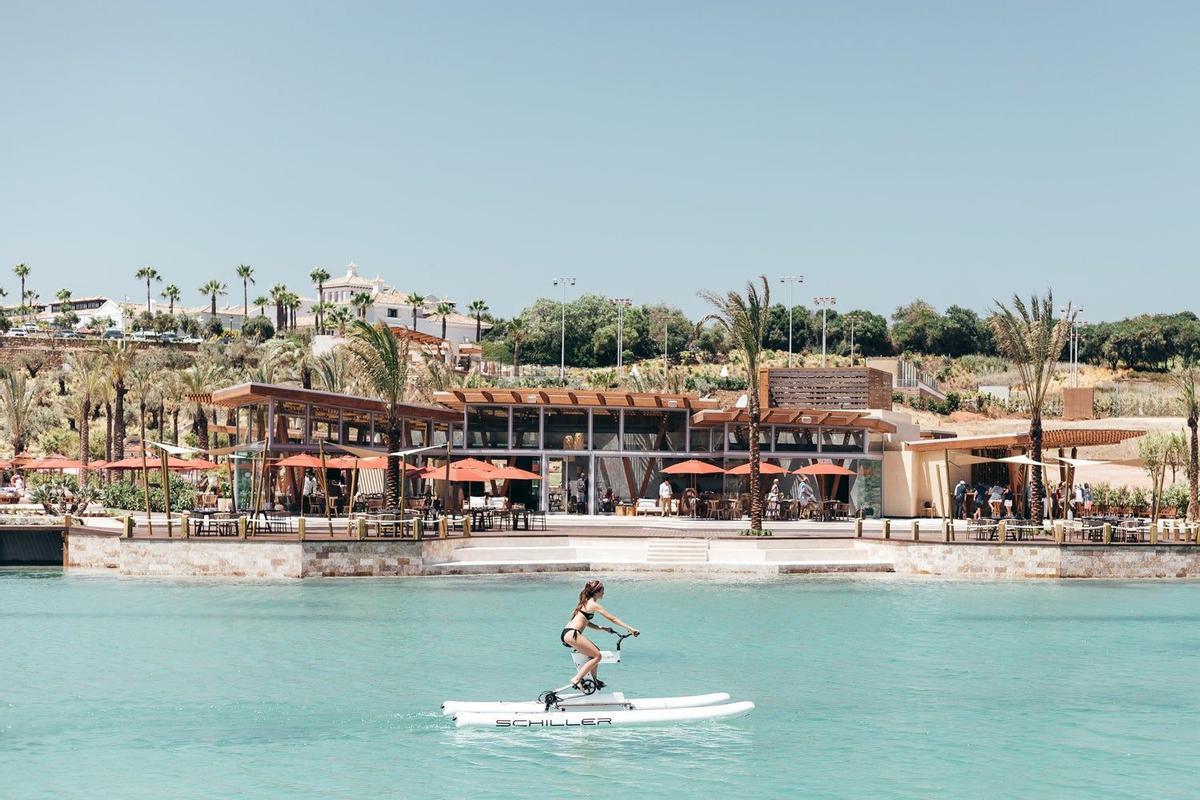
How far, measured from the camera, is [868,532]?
130 feet

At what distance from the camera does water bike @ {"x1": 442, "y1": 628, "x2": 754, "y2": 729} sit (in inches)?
704

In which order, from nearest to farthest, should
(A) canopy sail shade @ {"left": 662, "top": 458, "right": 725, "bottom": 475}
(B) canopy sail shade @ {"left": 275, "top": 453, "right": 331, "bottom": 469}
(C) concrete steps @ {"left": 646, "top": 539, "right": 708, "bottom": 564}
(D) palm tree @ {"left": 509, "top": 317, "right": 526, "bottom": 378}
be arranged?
1. (C) concrete steps @ {"left": 646, "top": 539, "right": 708, "bottom": 564}
2. (B) canopy sail shade @ {"left": 275, "top": 453, "right": 331, "bottom": 469}
3. (A) canopy sail shade @ {"left": 662, "top": 458, "right": 725, "bottom": 475}
4. (D) palm tree @ {"left": 509, "top": 317, "right": 526, "bottom": 378}

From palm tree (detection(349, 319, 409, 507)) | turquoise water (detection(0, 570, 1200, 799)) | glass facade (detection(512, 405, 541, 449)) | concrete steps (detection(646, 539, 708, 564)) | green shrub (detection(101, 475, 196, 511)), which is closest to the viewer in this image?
turquoise water (detection(0, 570, 1200, 799))

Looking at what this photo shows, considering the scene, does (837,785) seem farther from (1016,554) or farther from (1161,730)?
(1016,554)

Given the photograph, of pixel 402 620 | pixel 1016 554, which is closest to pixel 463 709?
pixel 402 620

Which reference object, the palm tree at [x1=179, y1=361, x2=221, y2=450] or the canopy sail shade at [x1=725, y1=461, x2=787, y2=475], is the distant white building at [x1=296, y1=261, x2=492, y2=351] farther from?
the canopy sail shade at [x1=725, y1=461, x2=787, y2=475]

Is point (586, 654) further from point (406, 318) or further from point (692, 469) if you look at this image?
point (406, 318)

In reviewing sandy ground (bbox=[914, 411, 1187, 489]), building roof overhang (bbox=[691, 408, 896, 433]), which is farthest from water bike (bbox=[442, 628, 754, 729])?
sandy ground (bbox=[914, 411, 1187, 489])

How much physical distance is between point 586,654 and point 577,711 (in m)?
0.90

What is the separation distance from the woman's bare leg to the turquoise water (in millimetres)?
801

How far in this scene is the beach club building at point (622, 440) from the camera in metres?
45.4

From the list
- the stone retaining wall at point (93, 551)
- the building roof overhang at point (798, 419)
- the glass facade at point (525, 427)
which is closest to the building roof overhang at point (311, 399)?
the glass facade at point (525, 427)

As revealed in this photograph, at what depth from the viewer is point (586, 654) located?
17.7m

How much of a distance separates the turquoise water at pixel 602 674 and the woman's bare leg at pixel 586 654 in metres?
0.80
